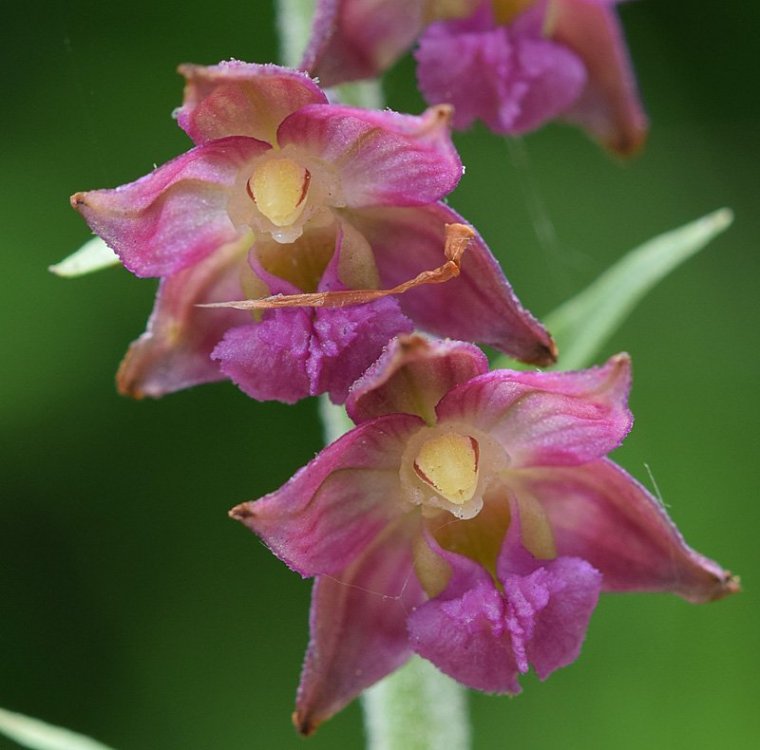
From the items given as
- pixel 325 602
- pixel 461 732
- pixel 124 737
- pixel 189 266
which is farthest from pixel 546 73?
pixel 124 737

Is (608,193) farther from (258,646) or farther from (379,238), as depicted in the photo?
(379,238)

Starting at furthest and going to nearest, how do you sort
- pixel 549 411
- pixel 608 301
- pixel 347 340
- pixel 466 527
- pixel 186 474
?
pixel 186 474 → pixel 608 301 → pixel 466 527 → pixel 549 411 → pixel 347 340

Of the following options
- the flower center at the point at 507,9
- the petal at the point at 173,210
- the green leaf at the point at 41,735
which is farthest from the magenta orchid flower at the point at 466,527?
the flower center at the point at 507,9

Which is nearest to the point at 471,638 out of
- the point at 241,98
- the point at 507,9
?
the point at 241,98

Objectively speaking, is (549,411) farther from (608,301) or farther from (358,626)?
(608,301)

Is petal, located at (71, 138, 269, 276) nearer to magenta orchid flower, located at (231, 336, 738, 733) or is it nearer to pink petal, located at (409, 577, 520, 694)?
magenta orchid flower, located at (231, 336, 738, 733)
